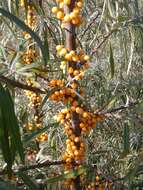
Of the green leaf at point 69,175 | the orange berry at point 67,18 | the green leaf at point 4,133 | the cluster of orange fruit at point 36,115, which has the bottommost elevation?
the green leaf at point 69,175

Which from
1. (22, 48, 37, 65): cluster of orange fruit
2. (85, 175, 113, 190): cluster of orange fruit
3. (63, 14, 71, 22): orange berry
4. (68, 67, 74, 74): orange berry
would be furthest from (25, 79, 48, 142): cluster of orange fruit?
(63, 14, 71, 22): orange berry

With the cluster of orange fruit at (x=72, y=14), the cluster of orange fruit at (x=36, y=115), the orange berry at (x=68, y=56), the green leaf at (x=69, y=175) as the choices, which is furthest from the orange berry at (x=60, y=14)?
the cluster of orange fruit at (x=36, y=115)

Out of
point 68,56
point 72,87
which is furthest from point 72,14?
point 72,87

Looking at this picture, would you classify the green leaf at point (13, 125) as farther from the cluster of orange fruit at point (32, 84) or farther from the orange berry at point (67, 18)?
the cluster of orange fruit at point (32, 84)

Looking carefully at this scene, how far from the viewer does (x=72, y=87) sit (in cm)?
132

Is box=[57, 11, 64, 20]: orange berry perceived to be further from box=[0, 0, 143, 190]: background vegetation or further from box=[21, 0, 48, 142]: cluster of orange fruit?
box=[21, 0, 48, 142]: cluster of orange fruit

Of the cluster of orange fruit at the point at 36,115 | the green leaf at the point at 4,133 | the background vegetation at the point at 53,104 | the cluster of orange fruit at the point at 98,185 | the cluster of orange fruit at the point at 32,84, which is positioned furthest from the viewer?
the cluster of orange fruit at the point at 36,115

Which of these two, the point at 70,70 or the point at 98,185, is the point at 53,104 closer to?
the point at 98,185

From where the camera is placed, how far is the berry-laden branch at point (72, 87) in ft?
4.29

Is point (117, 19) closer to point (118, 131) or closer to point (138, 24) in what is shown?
point (138, 24)

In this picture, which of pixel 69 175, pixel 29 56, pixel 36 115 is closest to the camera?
pixel 69 175

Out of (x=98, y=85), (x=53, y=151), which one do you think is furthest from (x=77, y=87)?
(x=98, y=85)

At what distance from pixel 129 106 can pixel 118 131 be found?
2.94 ft

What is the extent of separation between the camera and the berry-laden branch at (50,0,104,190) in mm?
1309
